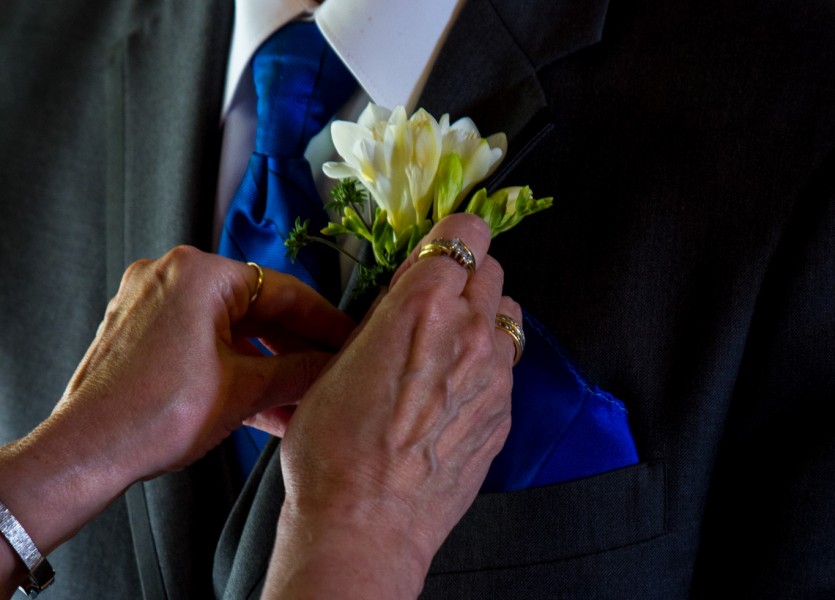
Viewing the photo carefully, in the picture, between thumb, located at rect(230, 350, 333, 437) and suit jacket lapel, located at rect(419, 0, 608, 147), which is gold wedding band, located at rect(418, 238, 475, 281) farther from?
suit jacket lapel, located at rect(419, 0, 608, 147)

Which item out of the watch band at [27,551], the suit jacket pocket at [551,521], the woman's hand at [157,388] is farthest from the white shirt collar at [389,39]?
the watch band at [27,551]

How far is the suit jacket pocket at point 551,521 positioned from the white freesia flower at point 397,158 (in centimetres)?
32

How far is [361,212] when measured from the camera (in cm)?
83

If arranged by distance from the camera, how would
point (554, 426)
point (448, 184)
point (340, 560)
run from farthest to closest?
point (554, 426) < point (448, 184) < point (340, 560)

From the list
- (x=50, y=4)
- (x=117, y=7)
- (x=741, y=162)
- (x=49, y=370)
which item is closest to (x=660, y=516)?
(x=741, y=162)

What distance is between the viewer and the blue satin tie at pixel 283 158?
37.5 inches

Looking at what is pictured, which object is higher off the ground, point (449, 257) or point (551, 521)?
point (449, 257)

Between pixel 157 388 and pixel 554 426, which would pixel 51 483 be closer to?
pixel 157 388

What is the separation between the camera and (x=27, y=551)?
0.71 metres

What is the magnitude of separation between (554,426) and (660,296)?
A: 0.18 metres

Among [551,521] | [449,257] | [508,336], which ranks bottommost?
[551,521]

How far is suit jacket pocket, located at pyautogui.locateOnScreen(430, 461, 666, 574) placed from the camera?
85 centimetres

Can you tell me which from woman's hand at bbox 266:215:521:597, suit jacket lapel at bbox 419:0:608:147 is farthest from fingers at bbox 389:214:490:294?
suit jacket lapel at bbox 419:0:608:147

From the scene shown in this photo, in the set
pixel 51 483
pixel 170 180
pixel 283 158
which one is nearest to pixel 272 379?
pixel 51 483
